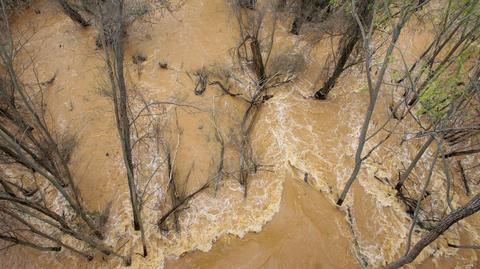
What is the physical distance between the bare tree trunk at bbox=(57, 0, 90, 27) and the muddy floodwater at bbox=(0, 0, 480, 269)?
0.41m

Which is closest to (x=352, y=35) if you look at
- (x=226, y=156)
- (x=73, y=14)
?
(x=226, y=156)

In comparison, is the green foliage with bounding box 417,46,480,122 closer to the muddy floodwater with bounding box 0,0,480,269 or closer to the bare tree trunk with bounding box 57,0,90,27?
the muddy floodwater with bounding box 0,0,480,269

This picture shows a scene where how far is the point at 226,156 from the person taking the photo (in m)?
10.1

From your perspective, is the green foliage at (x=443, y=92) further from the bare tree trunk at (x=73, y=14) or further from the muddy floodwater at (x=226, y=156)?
the bare tree trunk at (x=73, y=14)

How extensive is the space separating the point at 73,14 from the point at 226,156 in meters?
7.94

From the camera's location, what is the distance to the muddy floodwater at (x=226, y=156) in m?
8.60

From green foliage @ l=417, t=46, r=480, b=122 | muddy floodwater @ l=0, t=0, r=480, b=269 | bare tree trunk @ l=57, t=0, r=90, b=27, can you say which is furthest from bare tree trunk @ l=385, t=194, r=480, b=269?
bare tree trunk @ l=57, t=0, r=90, b=27

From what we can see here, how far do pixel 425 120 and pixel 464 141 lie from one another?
132 cm

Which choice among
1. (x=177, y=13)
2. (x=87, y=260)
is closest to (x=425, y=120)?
(x=177, y=13)

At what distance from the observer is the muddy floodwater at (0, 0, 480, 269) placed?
8602mm

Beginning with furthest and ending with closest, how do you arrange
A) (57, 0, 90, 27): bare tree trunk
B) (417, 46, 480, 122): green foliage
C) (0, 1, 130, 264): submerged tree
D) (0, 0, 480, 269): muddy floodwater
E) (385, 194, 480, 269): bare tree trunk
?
(57, 0, 90, 27): bare tree trunk
(0, 0, 480, 269): muddy floodwater
(0, 1, 130, 264): submerged tree
(417, 46, 480, 122): green foliage
(385, 194, 480, 269): bare tree trunk

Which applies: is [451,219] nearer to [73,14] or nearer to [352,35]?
[352,35]

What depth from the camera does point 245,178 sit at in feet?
31.0

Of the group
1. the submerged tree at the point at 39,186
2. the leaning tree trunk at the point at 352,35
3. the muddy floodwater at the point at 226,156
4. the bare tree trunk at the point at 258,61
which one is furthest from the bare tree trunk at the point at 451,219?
the bare tree trunk at the point at 258,61
